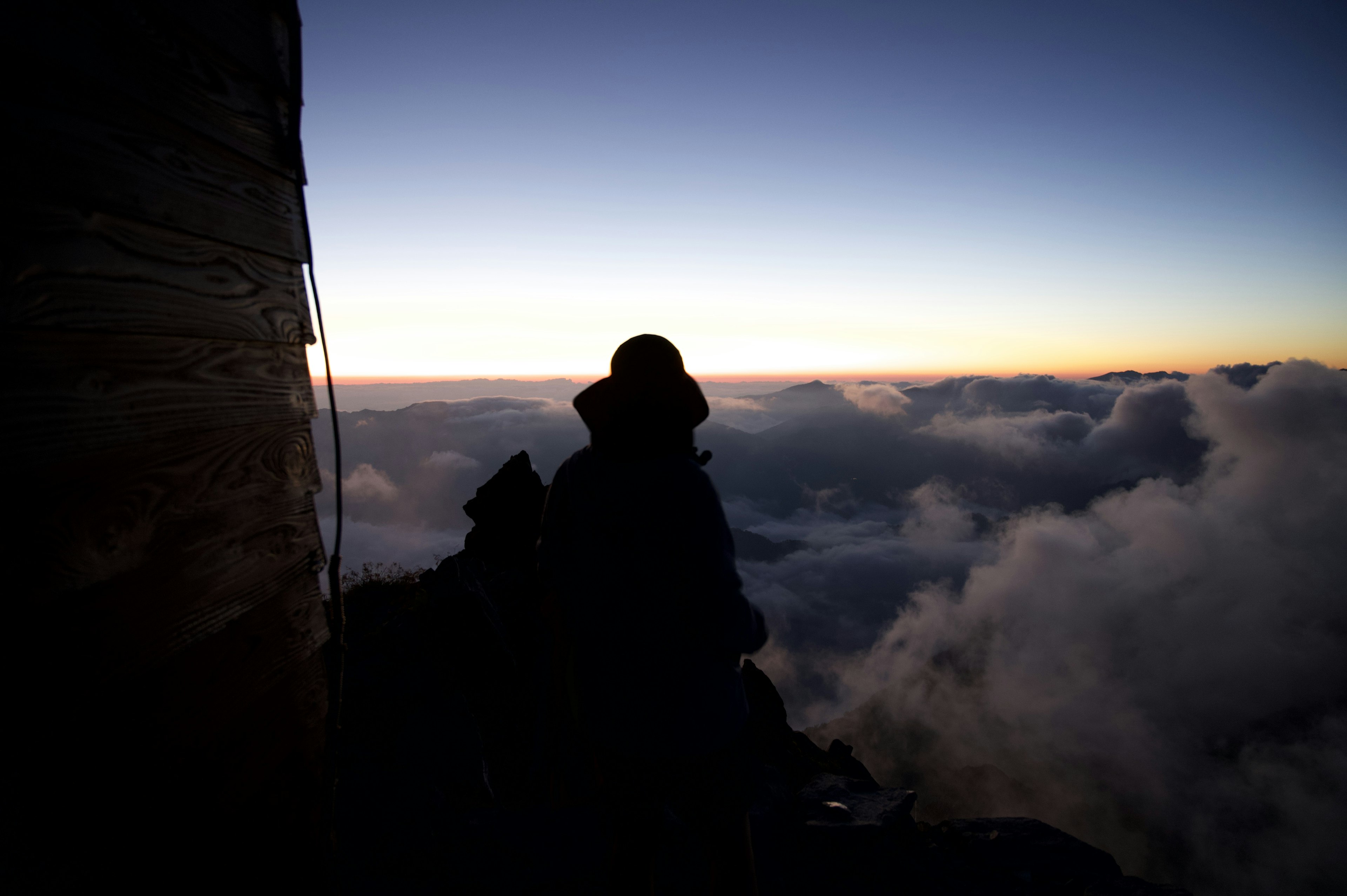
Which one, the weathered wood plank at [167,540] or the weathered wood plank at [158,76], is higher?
the weathered wood plank at [158,76]

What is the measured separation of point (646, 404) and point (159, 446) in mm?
1825

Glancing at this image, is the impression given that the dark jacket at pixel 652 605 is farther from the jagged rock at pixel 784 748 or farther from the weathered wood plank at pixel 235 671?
the jagged rock at pixel 784 748

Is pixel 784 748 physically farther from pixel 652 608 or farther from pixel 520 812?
pixel 652 608

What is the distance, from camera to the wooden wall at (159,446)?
150cm

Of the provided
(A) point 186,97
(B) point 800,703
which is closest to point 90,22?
(A) point 186,97

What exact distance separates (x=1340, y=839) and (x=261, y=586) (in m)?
196

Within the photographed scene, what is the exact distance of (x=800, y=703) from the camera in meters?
154

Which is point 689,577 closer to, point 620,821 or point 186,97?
point 620,821

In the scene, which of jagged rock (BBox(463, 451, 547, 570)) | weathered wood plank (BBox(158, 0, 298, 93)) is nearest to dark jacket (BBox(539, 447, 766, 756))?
weathered wood plank (BBox(158, 0, 298, 93))

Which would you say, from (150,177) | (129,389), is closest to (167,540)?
(129,389)

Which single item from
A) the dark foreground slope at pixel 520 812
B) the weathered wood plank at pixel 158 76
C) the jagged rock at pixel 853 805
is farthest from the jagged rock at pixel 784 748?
the weathered wood plank at pixel 158 76

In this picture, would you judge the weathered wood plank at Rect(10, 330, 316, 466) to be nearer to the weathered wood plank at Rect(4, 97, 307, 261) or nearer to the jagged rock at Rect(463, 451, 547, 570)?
the weathered wood plank at Rect(4, 97, 307, 261)

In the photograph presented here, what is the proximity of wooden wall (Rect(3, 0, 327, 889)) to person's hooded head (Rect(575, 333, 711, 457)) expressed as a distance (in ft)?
5.07

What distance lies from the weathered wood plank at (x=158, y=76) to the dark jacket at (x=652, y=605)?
2.06 meters
